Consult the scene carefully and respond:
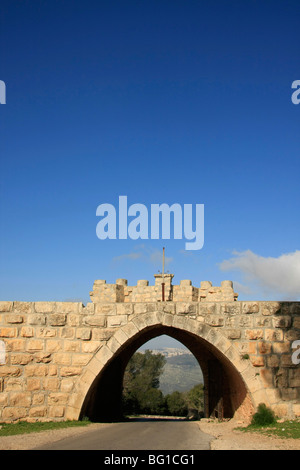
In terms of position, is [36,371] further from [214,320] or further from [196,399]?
[196,399]

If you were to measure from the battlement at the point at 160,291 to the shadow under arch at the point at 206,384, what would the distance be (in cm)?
358

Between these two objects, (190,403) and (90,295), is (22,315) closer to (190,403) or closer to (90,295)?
(90,295)

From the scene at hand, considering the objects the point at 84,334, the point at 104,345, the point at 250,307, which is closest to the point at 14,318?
the point at 84,334

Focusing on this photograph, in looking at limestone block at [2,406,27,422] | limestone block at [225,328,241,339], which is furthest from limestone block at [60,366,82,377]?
limestone block at [225,328,241,339]

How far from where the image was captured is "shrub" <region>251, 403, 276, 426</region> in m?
7.80

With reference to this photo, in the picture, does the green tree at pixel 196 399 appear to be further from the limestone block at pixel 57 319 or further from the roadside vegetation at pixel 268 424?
the limestone block at pixel 57 319

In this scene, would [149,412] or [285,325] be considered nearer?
[285,325]

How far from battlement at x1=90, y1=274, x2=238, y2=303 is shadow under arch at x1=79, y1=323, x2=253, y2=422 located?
3579 millimetres

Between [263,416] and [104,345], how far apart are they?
3365 millimetres

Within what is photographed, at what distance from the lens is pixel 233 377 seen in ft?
31.0

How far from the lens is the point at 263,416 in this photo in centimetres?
786

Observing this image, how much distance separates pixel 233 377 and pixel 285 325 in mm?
1933

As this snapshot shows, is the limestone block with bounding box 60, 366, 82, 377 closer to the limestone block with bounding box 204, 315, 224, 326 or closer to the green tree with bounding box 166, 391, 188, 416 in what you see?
the limestone block with bounding box 204, 315, 224, 326
